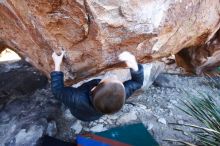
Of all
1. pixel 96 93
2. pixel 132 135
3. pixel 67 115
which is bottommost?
pixel 132 135

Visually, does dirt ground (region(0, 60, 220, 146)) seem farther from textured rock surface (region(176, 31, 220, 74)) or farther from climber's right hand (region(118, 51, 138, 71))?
climber's right hand (region(118, 51, 138, 71))

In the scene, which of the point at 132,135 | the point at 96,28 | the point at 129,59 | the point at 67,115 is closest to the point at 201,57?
the point at 132,135

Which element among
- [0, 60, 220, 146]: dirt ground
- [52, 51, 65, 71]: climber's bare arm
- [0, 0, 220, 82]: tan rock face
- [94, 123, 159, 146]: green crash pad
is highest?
[0, 0, 220, 82]: tan rock face

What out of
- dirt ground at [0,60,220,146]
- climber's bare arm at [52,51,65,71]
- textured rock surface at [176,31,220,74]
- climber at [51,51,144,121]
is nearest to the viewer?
climber at [51,51,144,121]

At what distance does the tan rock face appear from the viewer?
8.43ft

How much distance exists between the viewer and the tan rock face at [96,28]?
8.43 feet

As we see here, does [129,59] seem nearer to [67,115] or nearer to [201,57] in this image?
[67,115]

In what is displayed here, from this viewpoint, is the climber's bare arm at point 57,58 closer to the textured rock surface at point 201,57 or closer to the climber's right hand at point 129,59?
the climber's right hand at point 129,59

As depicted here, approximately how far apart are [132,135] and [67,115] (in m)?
0.72

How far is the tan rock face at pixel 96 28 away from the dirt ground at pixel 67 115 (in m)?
0.63

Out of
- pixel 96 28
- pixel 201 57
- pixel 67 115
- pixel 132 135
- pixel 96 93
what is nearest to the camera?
pixel 96 93

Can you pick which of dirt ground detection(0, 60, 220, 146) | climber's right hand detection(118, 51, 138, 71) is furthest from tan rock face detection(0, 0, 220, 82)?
dirt ground detection(0, 60, 220, 146)

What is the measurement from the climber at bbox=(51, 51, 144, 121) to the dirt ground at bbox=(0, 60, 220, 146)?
0.56m

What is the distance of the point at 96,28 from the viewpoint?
A: 2.65 meters
